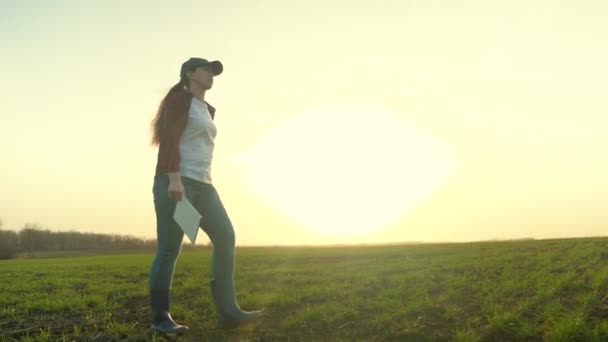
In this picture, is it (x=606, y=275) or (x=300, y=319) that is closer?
(x=300, y=319)

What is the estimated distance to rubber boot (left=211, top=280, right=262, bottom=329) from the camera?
17.4 ft

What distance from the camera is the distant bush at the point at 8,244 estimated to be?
67812mm

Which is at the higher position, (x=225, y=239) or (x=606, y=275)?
(x=225, y=239)

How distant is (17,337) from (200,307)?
225cm

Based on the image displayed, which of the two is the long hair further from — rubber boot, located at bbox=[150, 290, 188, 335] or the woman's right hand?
rubber boot, located at bbox=[150, 290, 188, 335]

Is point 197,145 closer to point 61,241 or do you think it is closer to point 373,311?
point 373,311

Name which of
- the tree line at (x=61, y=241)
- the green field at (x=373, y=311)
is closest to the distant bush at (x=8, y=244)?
the tree line at (x=61, y=241)

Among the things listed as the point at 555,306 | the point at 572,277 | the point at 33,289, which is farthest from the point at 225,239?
the point at 33,289

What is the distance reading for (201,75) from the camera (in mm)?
5203

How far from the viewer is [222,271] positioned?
531cm

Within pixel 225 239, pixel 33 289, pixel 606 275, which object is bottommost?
pixel 33 289

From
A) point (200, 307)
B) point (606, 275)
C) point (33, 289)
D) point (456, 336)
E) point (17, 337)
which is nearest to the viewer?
point (456, 336)

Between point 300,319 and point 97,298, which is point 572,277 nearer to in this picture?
point 300,319

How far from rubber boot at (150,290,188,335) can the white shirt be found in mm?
1154
